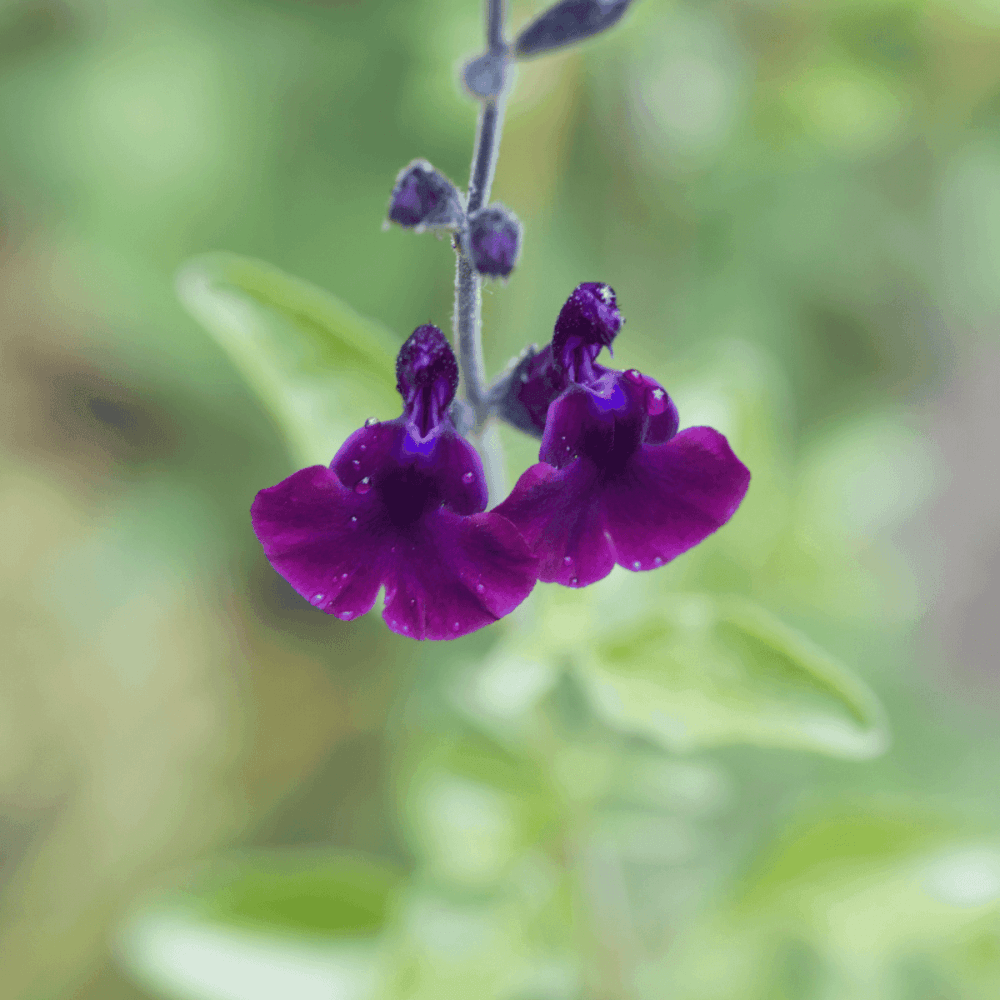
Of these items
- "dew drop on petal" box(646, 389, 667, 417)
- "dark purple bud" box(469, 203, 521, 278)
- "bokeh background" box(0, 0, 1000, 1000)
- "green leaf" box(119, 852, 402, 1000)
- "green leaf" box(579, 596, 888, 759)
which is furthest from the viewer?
"bokeh background" box(0, 0, 1000, 1000)

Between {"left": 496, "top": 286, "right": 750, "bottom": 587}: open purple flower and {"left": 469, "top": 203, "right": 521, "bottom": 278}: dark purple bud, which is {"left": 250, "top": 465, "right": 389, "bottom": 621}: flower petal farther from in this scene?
{"left": 469, "top": 203, "right": 521, "bottom": 278}: dark purple bud

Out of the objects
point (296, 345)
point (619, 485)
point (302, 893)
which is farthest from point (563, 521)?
point (302, 893)

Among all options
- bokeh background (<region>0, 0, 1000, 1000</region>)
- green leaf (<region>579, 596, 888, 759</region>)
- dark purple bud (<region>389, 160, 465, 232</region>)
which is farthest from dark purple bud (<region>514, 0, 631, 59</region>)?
bokeh background (<region>0, 0, 1000, 1000</region>)

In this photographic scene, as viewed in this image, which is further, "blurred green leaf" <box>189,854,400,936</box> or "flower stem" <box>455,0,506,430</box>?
"blurred green leaf" <box>189,854,400,936</box>

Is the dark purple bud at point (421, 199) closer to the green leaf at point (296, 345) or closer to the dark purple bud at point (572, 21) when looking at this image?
the dark purple bud at point (572, 21)

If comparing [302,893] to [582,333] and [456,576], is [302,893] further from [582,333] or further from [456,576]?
[582,333]

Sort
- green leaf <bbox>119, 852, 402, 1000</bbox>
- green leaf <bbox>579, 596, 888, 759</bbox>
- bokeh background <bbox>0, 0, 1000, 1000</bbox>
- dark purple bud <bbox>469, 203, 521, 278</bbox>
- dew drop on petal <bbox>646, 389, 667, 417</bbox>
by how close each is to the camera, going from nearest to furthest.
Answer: dark purple bud <bbox>469, 203, 521, 278</bbox> → dew drop on petal <bbox>646, 389, 667, 417</bbox> → green leaf <bbox>579, 596, 888, 759</bbox> → green leaf <bbox>119, 852, 402, 1000</bbox> → bokeh background <bbox>0, 0, 1000, 1000</bbox>

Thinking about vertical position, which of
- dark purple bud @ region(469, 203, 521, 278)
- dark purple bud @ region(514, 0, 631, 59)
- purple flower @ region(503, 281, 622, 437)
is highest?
dark purple bud @ region(514, 0, 631, 59)
